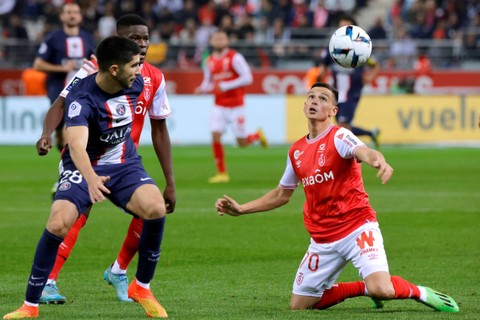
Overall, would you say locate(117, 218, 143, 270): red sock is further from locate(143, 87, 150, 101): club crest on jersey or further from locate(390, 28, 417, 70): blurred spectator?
locate(390, 28, 417, 70): blurred spectator

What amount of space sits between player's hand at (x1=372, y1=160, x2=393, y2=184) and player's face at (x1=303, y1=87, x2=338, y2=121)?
3.68 ft

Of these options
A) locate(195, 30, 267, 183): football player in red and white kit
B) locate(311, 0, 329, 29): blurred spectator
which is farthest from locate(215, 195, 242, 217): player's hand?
locate(311, 0, 329, 29): blurred spectator

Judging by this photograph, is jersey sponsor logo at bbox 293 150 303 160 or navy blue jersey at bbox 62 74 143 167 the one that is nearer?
navy blue jersey at bbox 62 74 143 167

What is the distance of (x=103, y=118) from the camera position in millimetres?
7453

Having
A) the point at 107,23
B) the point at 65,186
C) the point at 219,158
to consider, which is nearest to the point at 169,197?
the point at 65,186

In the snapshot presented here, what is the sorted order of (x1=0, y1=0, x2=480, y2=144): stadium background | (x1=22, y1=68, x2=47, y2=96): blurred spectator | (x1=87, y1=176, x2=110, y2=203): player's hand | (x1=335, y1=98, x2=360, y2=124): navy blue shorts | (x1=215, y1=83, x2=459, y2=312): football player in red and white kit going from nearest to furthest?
(x1=87, y1=176, x2=110, y2=203): player's hand < (x1=215, y1=83, x2=459, y2=312): football player in red and white kit < (x1=335, y1=98, x2=360, y2=124): navy blue shorts < (x1=0, y1=0, x2=480, y2=144): stadium background < (x1=22, y1=68, x2=47, y2=96): blurred spectator

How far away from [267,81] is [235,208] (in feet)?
77.1

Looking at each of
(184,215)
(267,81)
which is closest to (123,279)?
(184,215)

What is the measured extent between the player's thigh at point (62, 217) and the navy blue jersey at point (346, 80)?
1207 cm

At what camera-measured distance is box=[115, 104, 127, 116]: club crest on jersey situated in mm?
7516

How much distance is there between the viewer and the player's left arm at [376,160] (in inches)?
257

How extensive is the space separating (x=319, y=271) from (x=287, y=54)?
24.3 metres

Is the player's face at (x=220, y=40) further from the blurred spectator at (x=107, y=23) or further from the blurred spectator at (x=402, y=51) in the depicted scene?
the blurred spectator at (x=107, y=23)

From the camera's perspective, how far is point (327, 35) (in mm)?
32469
